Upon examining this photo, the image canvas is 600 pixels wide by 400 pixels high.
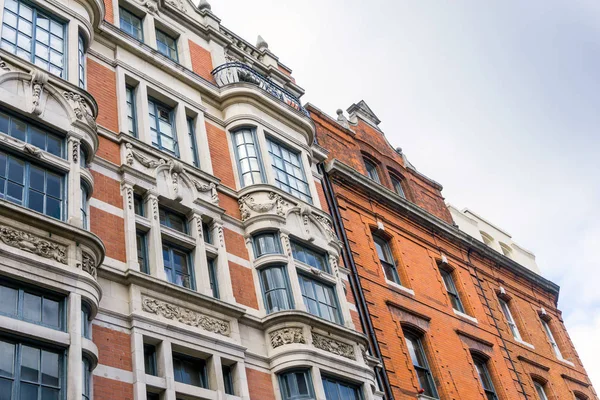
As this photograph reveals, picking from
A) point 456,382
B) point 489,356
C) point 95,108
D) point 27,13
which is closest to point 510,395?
point 489,356

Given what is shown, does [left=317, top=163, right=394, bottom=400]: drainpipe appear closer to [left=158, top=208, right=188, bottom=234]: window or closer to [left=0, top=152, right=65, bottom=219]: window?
[left=158, top=208, right=188, bottom=234]: window

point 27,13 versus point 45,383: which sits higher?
point 27,13

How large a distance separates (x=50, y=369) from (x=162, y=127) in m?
9.55

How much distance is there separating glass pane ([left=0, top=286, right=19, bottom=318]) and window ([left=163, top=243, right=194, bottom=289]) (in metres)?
4.62

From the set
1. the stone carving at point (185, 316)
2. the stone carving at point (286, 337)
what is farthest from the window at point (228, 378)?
the stone carving at point (286, 337)

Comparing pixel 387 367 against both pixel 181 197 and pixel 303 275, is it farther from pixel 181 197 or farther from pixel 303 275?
pixel 181 197

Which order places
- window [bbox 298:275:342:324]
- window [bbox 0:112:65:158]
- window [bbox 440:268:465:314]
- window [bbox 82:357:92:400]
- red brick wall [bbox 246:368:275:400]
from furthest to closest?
window [bbox 440:268:465:314] → window [bbox 298:275:342:324] → red brick wall [bbox 246:368:275:400] → window [bbox 0:112:65:158] → window [bbox 82:357:92:400]

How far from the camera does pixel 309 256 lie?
806 inches

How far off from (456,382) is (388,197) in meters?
7.41

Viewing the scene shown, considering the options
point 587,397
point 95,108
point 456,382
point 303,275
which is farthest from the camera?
point 587,397

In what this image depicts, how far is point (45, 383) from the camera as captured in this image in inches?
469

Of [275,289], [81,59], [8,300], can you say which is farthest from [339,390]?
[81,59]

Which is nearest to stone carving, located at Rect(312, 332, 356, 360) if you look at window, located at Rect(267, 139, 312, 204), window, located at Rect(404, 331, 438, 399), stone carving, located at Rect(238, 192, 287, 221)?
stone carving, located at Rect(238, 192, 287, 221)

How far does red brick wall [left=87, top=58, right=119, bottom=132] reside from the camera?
61.2 ft
